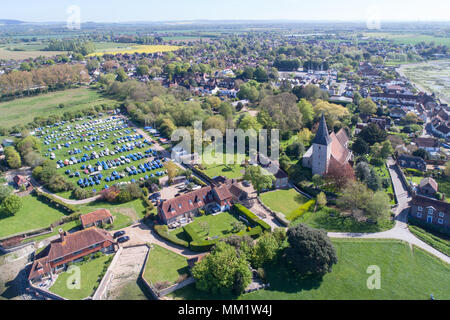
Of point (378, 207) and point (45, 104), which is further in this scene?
point (45, 104)

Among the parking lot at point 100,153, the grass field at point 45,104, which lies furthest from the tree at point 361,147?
the grass field at point 45,104

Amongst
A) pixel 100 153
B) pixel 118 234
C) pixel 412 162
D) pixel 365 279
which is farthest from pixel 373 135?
pixel 100 153

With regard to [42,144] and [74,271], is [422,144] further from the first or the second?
[42,144]

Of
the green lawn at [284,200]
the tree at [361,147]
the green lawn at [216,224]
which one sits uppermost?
the tree at [361,147]

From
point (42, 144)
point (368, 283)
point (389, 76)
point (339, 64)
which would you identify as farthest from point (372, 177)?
point (339, 64)

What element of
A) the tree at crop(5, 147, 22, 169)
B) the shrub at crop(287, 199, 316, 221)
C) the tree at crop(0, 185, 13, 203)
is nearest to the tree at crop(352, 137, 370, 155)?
the shrub at crop(287, 199, 316, 221)

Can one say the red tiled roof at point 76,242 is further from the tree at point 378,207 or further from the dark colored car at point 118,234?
the tree at point 378,207

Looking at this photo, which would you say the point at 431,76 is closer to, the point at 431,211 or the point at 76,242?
the point at 431,211
